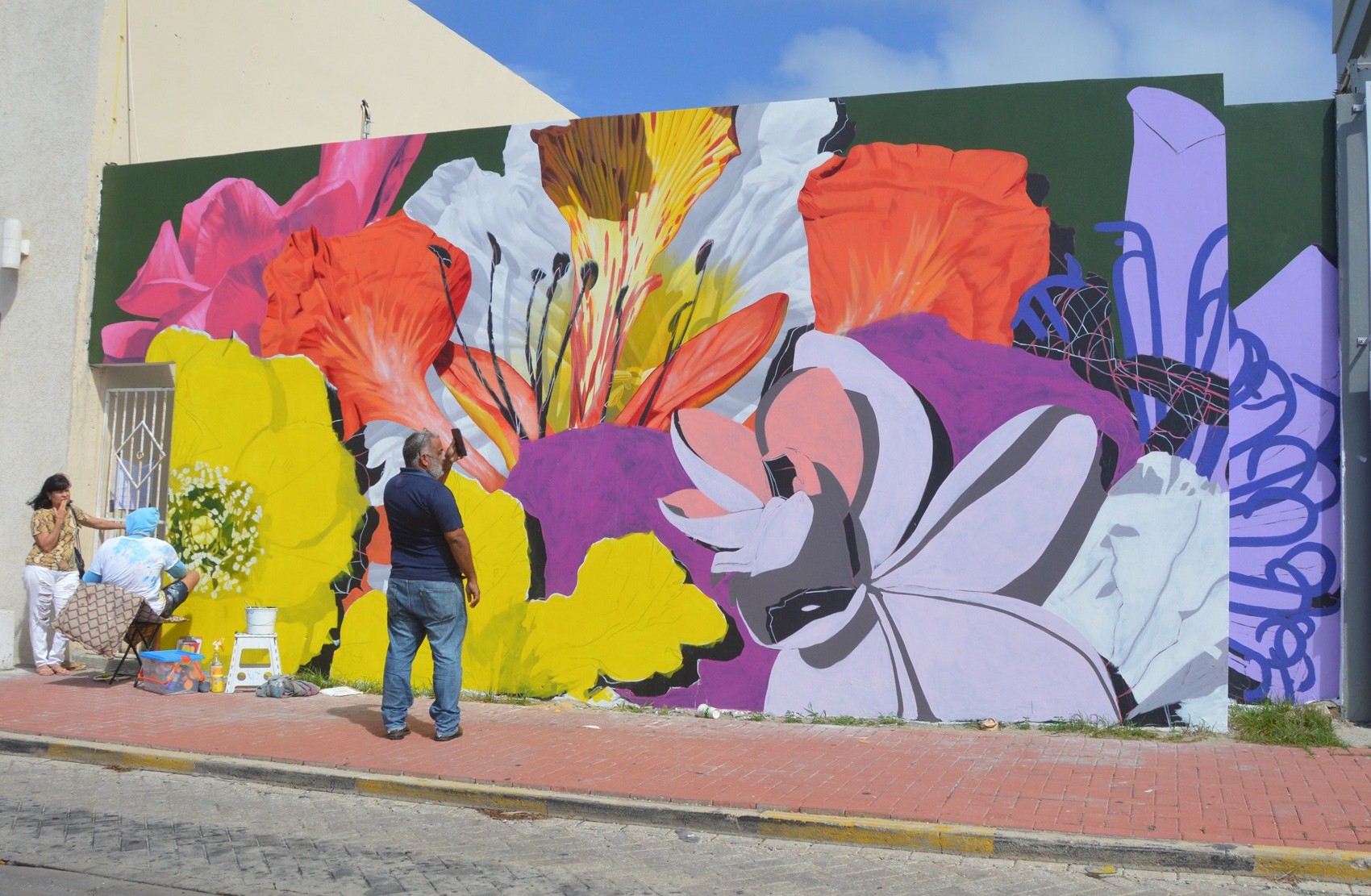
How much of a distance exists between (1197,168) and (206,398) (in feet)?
27.4

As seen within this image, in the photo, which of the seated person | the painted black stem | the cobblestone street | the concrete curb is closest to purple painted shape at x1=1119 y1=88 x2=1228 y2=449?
the concrete curb

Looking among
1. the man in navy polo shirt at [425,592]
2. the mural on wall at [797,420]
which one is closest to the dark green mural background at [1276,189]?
the mural on wall at [797,420]

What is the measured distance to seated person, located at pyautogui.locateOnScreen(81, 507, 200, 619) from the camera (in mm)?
9680

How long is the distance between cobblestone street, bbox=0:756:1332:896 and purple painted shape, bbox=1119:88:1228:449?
4031mm

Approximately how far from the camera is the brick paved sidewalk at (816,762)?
5793 mm

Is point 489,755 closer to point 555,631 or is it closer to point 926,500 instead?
point 555,631

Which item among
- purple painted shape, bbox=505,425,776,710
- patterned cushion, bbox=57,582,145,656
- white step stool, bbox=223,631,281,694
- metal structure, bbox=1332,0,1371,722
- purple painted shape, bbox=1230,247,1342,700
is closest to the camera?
metal structure, bbox=1332,0,1371,722

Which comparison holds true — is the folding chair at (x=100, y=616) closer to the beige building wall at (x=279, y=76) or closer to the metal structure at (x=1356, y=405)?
the beige building wall at (x=279, y=76)

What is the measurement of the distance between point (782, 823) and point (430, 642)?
291cm

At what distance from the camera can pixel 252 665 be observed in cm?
985

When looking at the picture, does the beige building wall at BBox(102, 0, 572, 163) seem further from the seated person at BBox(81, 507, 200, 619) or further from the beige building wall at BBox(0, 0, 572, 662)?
the seated person at BBox(81, 507, 200, 619)

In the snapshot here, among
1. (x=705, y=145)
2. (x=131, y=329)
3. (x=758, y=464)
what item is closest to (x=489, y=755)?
(x=758, y=464)

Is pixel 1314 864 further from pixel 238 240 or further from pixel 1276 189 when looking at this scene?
pixel 238 240

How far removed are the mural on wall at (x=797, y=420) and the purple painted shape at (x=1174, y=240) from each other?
0.02 m
